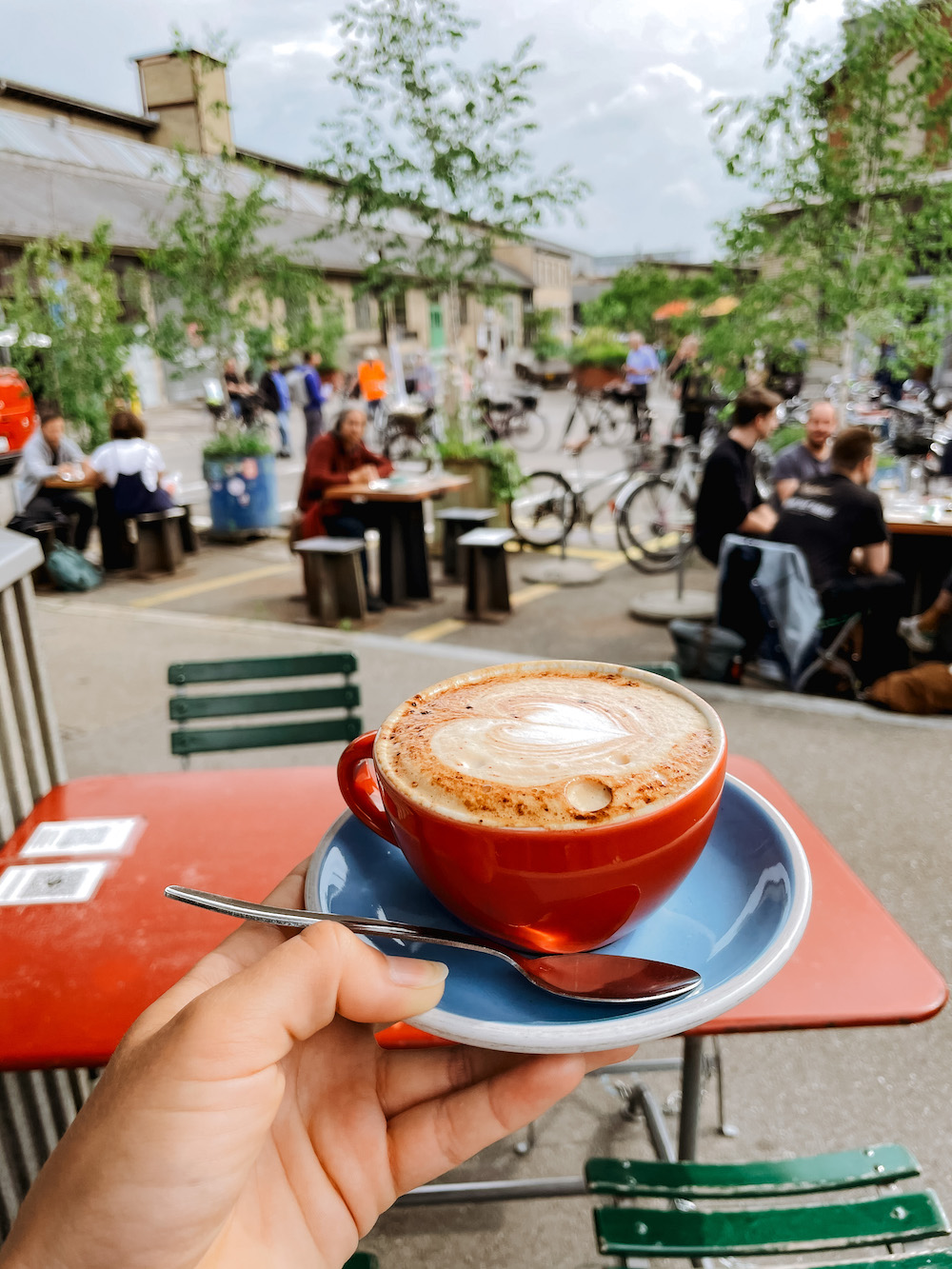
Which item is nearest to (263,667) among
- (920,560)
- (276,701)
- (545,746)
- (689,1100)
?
(276,701)

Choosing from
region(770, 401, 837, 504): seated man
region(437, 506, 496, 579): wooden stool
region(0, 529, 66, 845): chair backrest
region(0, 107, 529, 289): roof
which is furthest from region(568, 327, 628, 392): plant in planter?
region(0, 529, 66, 845): chair backrest

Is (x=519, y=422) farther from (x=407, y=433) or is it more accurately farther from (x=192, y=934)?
(x=192, y=934)

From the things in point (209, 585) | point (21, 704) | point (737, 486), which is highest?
point (21, 704)

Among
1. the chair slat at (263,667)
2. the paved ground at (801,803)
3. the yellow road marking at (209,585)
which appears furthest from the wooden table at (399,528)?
the chair slat at (263,667)

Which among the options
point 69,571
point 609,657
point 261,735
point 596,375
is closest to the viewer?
point 261,735

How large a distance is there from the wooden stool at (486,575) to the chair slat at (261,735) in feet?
13.4

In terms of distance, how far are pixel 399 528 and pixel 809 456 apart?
3.32 meters

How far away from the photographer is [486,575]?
722 cm

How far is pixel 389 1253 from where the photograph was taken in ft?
7.40

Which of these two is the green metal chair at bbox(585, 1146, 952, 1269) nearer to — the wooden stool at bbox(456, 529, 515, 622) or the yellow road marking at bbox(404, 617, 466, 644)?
the yellow road marking at bbox(404, 617, 466, 644)

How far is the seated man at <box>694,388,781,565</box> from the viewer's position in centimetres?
574

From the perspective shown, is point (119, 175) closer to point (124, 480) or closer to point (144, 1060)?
point (124, 480)

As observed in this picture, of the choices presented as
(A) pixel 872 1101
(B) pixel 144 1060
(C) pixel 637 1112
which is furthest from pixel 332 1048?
(A) pixel 872 1101

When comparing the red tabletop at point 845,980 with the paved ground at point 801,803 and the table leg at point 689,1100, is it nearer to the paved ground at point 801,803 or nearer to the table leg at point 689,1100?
the table leg at point 689,1100
